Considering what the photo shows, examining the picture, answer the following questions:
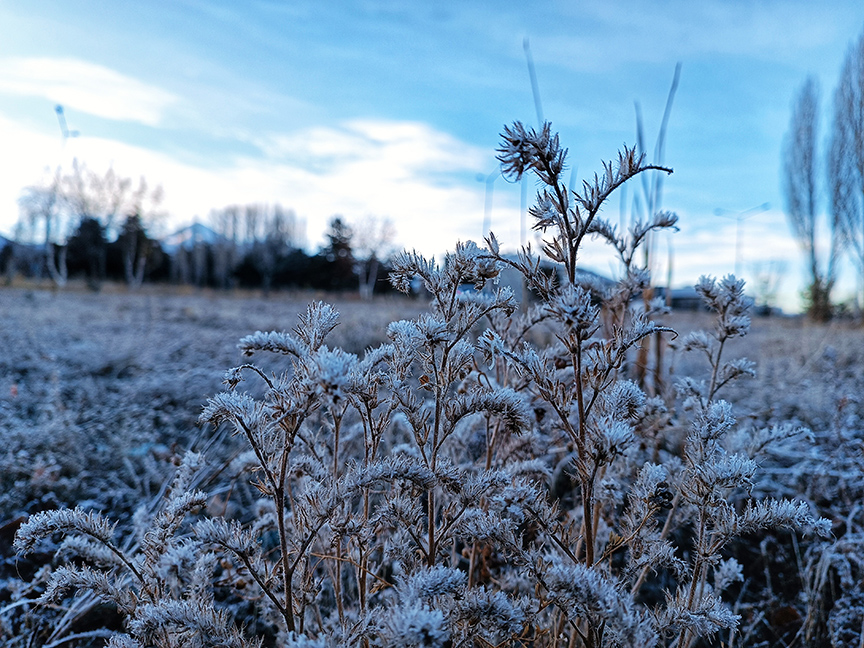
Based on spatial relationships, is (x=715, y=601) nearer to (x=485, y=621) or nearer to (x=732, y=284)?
(x=485, y=621)

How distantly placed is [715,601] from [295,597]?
94 centimetres

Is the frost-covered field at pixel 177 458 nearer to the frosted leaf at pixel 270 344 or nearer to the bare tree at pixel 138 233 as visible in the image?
the frosted leaf at pixel 270 344

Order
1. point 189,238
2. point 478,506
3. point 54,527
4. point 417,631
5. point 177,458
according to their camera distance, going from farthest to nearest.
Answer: point 189,238 < point 177,458 < point 478,506 < point 54,527 < point 417,631

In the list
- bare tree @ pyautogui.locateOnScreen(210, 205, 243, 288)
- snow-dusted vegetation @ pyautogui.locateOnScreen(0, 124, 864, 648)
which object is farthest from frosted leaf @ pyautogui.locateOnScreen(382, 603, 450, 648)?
bare tree @ pyautogui.locateOnScreen(210, 205, 243, 288)

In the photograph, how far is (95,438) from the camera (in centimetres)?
341

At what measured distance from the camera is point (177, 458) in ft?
6.89

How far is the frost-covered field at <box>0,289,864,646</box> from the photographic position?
2.01 m

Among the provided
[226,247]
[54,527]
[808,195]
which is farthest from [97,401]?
[226,247]

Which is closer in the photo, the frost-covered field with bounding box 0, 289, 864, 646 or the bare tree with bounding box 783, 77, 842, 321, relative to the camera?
the frost-covered field with bounding box 0, 289, 864, 646

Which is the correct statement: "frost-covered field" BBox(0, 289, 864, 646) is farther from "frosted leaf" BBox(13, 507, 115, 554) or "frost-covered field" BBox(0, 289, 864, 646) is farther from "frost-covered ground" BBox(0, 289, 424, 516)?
"frosted leaf" BBox(13, 507, 115, 554)

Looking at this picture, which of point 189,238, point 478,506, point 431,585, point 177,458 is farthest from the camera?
point 189,238

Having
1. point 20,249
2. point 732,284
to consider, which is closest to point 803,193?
point 732,284

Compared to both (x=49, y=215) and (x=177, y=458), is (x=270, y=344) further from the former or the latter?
(x=49, y=215)

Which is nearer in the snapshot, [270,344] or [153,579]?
[270,344]
